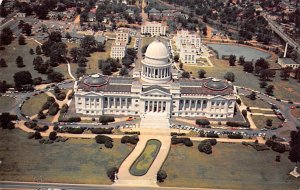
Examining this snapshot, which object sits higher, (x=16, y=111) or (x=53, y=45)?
(x=53, y=45)

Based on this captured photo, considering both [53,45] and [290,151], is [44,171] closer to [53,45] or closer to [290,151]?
[290,151]

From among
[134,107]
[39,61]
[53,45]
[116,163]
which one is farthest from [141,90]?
[53,45]

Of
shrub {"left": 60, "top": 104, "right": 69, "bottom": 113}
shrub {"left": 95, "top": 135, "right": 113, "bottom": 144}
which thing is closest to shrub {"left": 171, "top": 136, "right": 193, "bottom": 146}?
shrub {"left": 95, "top": 135, "right": 113, "bottom": 144}

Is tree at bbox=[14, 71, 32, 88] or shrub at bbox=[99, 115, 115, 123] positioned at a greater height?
tree at bbox=[14, 71, 32, 88]

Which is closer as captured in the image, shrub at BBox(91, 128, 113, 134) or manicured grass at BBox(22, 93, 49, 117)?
shrub at BBox(91, 128, 113, 134)

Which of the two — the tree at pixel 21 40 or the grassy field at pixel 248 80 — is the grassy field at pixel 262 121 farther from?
the tree at pixel 21 40

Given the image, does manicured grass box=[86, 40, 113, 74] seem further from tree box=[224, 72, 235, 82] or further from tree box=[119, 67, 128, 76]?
tree box=[224, 72, 235, 82]
